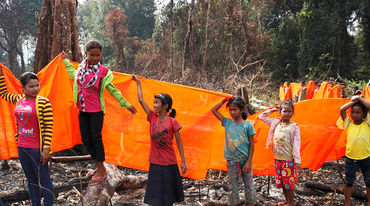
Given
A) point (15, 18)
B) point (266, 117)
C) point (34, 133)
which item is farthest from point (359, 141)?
point (15, 18)

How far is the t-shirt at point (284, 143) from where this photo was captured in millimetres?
3324

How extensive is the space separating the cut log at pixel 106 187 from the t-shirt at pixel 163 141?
75 cm

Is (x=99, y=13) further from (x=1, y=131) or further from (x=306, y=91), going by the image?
(x=1, y=131)

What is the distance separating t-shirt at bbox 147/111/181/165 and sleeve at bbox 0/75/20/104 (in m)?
1.63

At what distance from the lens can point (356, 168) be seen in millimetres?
3418

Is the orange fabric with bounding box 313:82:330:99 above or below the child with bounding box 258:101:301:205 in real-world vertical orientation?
above

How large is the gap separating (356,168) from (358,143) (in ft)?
1.08

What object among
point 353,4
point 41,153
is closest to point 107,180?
point 41,153

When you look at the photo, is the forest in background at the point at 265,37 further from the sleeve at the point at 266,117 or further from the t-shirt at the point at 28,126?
the t-shirt at the point at 28,126

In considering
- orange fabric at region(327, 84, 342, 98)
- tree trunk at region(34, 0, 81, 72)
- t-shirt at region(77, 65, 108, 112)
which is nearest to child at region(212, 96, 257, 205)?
t-shirt at region(77, 65, 108, 112)

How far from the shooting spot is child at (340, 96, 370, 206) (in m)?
3.36

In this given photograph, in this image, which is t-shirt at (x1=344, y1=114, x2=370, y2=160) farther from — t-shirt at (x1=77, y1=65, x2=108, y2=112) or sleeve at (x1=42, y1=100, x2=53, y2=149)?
sleeve at (x1=42, y1=100, x2=53, y2=149)

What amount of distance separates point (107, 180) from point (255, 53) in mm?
18516

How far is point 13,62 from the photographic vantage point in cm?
2833
